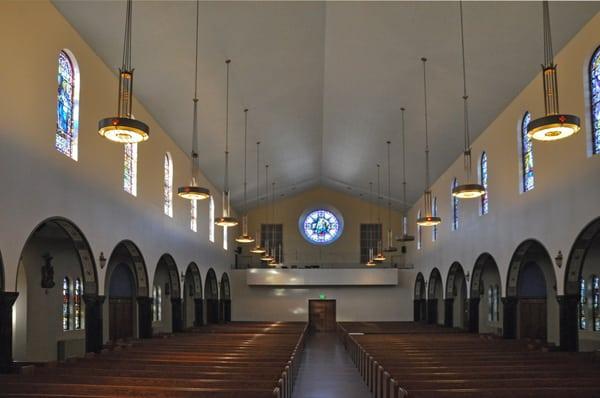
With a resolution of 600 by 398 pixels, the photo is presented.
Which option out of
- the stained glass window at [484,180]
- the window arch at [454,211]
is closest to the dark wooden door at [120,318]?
the window arch at [454,211]

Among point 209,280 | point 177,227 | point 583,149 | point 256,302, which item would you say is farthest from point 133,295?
point 583,149

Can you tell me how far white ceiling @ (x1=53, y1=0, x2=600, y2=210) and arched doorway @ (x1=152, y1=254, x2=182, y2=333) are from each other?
4624 mm

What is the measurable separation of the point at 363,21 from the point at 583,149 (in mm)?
5408

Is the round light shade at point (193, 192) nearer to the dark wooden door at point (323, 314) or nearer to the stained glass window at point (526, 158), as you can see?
the stained glass window at point (526, 158)

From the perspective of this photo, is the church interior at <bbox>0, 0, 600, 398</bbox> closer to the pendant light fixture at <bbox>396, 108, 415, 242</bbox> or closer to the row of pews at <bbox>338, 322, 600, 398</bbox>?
the row of pews at <bbox>338, 322, 600, 398</bbox>

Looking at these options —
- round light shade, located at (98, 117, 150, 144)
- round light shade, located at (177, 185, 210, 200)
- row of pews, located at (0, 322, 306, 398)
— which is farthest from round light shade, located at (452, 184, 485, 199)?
round light shade, located at (98, 117, 150, 144)

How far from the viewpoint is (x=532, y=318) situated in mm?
22703

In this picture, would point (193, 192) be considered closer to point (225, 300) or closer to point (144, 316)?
point (144, 316)

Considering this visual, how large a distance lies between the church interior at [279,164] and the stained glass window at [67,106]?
5 cm

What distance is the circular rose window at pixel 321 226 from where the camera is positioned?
3691cm

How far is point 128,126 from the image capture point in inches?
306

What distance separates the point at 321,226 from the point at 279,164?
981 cm

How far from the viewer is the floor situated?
13.1m

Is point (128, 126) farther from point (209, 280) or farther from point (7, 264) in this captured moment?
point (209, 280)
